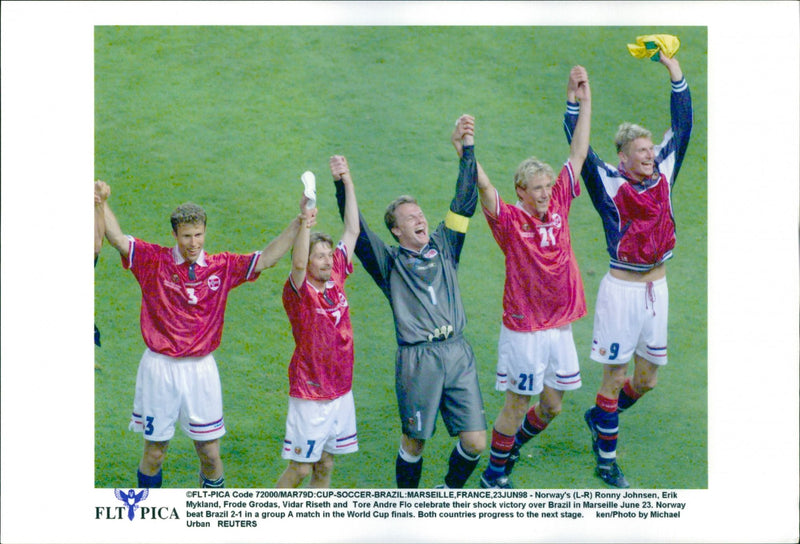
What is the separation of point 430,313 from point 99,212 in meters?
2.33

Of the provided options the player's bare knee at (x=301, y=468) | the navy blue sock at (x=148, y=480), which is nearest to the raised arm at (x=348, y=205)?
the player's bare knee at (x=301, y=468)

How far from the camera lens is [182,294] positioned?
7223 mm

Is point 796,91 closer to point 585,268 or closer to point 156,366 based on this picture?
point 585,268

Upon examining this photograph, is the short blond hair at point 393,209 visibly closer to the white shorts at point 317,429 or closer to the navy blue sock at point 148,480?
the white shorts at point 317,429

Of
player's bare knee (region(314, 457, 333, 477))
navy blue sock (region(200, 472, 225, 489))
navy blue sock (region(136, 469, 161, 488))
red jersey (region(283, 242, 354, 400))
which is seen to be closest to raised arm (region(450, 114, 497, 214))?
red jersey (region(283, 242, 354, 400))

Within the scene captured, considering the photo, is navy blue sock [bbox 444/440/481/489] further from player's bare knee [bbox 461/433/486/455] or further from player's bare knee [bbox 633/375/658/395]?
player's bare knee [bbox 633/375/658/395]

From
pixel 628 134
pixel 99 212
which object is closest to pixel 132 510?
pixel 99 212

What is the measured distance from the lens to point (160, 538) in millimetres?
7750

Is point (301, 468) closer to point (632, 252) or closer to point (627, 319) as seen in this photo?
point (627, 319)

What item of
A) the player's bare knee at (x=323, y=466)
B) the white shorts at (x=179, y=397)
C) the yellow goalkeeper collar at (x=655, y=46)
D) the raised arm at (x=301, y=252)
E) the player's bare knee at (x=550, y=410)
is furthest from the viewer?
the yellow goalkeeper collar at (x=655, y=46)

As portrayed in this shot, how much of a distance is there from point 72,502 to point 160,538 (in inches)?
25.9

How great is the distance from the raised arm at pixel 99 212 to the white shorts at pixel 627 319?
11.1 feet

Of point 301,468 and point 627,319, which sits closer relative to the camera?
point 301,468

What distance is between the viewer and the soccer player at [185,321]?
283 inches
